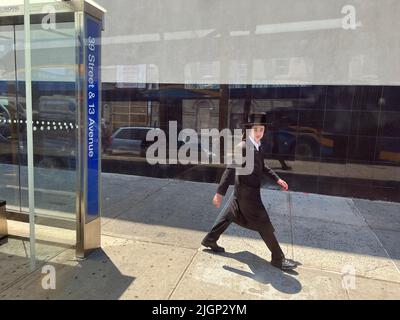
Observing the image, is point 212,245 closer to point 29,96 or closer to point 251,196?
point 251,196

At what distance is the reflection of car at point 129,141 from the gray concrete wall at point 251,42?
1109 millimetres

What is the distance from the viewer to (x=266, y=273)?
3.70m

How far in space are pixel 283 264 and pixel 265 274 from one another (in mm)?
252

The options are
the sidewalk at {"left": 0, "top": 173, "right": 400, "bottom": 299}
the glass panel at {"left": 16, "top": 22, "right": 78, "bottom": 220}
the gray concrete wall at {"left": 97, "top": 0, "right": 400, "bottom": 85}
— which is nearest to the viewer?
the sidewalk at {"left": 0, "top": 173, "right": 400, "bottom": 299}

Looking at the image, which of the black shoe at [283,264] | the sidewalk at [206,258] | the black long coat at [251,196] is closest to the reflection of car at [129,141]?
the sidewalk at [206,258]

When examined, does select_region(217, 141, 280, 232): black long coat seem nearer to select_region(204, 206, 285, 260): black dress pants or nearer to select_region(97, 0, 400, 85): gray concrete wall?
select_region(204, 206, 285, 260): black dress pants

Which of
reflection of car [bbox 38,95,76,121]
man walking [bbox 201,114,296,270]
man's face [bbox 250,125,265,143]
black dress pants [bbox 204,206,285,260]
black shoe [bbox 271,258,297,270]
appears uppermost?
reflection of car [bbox 38,95,76,121]

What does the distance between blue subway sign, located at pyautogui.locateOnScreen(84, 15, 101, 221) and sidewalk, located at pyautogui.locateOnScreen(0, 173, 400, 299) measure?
706mm

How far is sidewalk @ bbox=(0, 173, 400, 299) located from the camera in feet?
10.9

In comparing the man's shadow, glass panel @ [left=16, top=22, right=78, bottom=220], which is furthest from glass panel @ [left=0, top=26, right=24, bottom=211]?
the man's shadow

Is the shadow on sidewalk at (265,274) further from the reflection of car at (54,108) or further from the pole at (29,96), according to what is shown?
the reflection of car at (54,108)

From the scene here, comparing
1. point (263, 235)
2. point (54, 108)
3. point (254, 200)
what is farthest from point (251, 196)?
point (54, 108)

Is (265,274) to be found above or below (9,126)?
below
